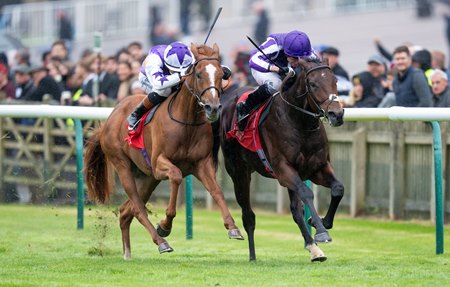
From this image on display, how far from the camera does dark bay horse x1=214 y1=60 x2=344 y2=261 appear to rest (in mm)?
8602

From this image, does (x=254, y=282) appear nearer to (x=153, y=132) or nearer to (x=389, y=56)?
(x=153, y=132)

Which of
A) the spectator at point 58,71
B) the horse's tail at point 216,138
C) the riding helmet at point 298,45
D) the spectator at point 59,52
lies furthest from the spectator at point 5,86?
the riding helmet at point 298,45

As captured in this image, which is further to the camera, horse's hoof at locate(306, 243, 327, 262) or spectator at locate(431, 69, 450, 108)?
spectator at locate(431, 69, 450, 108)

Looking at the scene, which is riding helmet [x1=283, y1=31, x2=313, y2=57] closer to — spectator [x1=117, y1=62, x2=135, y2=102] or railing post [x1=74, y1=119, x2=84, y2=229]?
railing post [x1=74, y1=119, x2=84, y2=229]

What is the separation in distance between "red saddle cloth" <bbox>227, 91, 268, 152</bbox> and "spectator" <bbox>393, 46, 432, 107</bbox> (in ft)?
10.4

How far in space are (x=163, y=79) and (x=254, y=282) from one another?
2296mm

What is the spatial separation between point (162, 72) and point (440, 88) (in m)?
3.85

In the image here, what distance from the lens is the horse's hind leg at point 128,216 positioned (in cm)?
967

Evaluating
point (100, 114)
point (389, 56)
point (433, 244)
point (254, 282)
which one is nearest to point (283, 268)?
point (254, 282)

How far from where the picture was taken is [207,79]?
865 centimetres

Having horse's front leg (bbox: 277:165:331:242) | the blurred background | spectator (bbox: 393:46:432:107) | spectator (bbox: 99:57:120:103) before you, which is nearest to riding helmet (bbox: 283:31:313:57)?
horse's front leg (bbox: 277:165:331:242)

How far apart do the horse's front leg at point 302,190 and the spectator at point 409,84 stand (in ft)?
11.6

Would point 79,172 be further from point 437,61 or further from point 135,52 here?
point 135,52

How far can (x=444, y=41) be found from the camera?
20031mm
